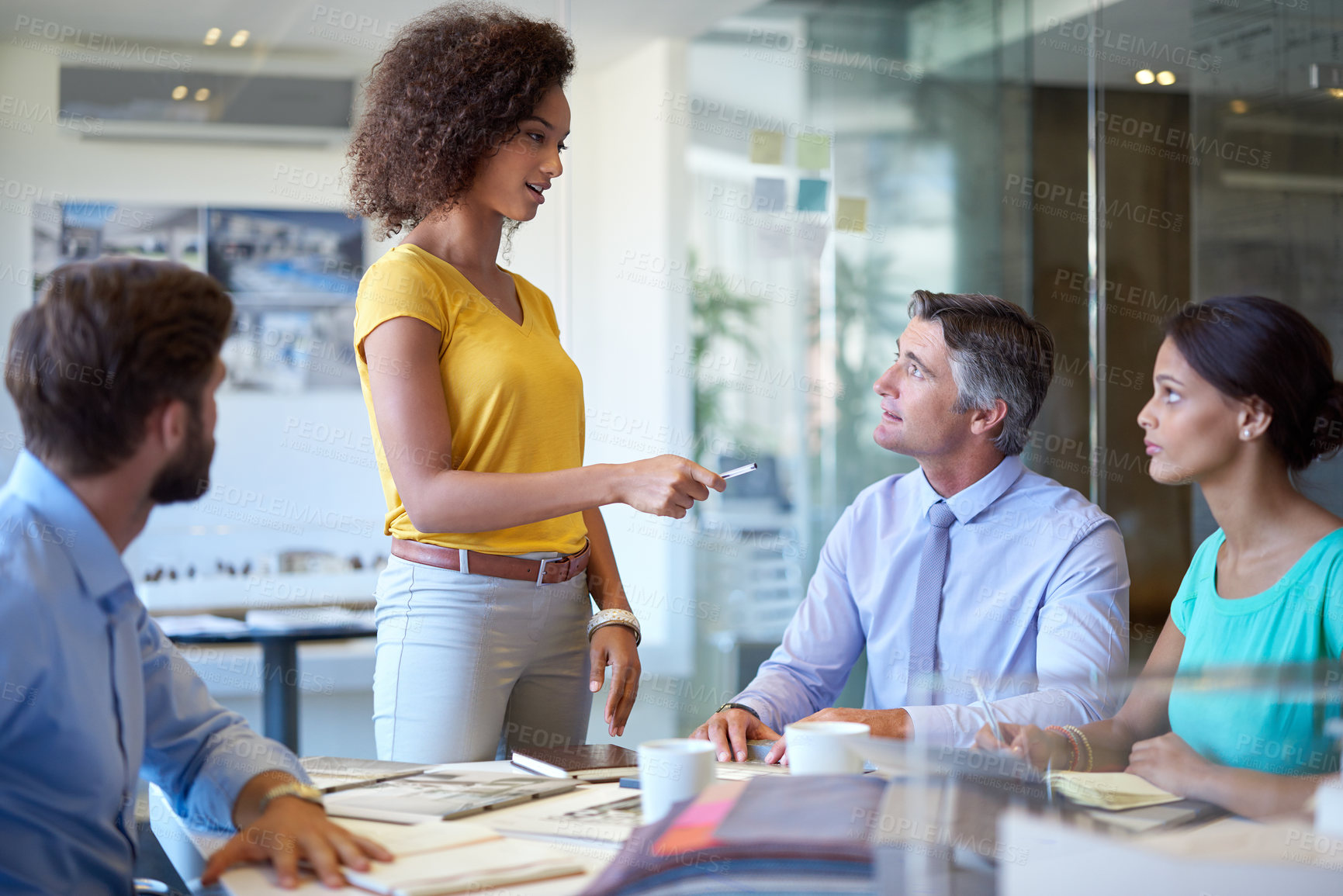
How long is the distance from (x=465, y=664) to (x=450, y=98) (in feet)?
2.81

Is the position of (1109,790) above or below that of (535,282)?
below

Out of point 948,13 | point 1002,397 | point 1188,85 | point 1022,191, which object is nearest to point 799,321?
point 1022,191

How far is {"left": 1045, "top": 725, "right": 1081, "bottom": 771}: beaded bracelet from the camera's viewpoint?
89cm

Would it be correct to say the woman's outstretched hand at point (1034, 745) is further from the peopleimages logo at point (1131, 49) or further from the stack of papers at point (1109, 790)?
the peopleimages logo at point (1131, 49)

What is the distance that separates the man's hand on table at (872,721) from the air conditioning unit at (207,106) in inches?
156

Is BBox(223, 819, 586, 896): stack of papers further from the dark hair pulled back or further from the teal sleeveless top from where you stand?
the dark hair pulled back

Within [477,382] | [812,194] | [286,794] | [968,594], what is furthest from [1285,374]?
[812,194]

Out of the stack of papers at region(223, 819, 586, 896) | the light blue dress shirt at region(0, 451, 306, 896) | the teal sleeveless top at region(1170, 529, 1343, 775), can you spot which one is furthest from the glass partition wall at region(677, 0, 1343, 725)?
the light blue dress shirt at region(0, 451, 306, 896)

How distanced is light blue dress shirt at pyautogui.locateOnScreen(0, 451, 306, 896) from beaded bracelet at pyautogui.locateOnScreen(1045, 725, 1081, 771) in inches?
30.8

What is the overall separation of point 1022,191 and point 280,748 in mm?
3597

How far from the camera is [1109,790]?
859 millimetres

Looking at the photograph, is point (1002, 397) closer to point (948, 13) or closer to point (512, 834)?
point (512, 834)

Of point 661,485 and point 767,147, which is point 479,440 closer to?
point 661,485

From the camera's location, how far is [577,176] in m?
5.21
